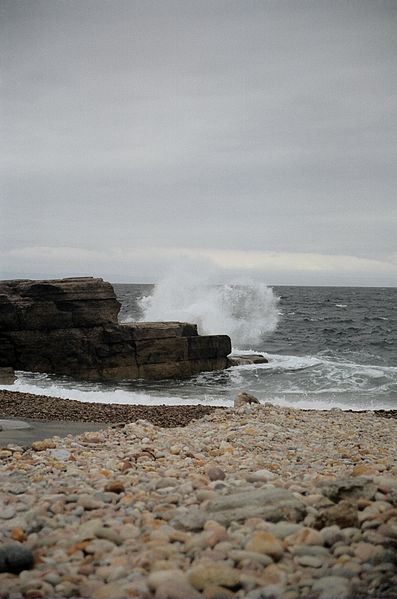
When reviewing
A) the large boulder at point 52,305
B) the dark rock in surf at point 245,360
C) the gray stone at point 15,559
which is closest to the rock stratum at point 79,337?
the large boulder at point 52,305

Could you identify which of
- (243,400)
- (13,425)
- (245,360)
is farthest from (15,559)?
(245,360)

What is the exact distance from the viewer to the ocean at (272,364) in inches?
659

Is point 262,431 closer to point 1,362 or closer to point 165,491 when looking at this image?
point 165,491

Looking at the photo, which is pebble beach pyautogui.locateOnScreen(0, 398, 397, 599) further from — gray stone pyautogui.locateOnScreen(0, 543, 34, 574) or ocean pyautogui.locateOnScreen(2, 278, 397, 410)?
ocean pyautogui.locateOnScreen(2, 278, 397, 410)

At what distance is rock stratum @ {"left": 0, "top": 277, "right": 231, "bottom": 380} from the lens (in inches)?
835

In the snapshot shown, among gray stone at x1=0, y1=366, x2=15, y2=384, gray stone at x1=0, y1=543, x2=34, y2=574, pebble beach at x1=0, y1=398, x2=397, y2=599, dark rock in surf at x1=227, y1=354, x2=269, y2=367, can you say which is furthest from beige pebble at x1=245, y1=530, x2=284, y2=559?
dark rock in surf at x1=227, y1=354, x2=269, y2=367

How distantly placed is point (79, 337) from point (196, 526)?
737 inches

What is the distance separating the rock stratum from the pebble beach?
1557cm

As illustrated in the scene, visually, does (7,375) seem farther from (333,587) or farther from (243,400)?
(333,587)

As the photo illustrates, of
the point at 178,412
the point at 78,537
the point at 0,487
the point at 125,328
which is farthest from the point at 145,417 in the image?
the point at 125,328

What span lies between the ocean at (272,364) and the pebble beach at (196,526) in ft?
34.0

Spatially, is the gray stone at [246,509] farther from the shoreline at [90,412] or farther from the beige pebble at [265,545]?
the shoreline at [90,412]

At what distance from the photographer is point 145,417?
1084cm

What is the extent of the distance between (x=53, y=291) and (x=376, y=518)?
19545mm
